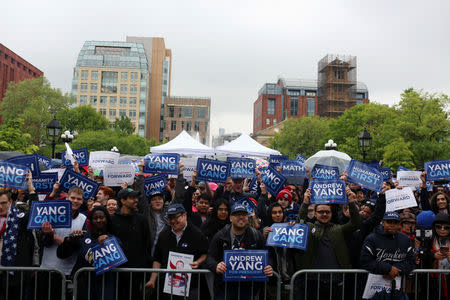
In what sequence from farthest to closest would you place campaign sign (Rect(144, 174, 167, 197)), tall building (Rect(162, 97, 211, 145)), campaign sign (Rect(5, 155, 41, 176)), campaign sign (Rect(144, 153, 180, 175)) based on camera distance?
tall building (Rect(162, 97, 211, 145)) < campaign sign (Rect(144, 153, 180, 175)) < campaign sign (Rect(5, 155, 41, 176)) < campaign sign (Rect(144, 174, 167, 197))

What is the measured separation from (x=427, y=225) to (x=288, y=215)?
7.16 feet

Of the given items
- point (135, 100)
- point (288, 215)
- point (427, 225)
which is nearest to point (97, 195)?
point (288, 215)

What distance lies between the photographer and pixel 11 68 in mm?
83750

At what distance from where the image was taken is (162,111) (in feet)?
427

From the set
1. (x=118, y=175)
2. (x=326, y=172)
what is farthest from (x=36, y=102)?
(x=326, y=172)

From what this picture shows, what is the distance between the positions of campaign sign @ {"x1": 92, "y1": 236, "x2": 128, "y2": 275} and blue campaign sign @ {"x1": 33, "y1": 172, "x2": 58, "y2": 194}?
3.55 meters

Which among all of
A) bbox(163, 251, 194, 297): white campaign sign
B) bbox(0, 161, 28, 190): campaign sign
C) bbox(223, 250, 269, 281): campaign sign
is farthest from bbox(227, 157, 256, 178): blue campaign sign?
bbox(223, 250, 269, 281): campaign sign

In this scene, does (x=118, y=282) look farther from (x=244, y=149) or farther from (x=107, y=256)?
(x=244, y=149)

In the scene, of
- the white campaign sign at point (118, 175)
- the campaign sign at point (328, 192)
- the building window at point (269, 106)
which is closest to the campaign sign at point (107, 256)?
the campaign sign at point (328, 192)

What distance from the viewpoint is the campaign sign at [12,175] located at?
636 cm

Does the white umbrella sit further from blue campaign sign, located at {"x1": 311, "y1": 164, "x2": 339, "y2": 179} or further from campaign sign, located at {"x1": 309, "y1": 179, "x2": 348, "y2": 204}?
campaign sign, located at {"x1": 309, "y1": 179, "x2": 348, "y2": 204}

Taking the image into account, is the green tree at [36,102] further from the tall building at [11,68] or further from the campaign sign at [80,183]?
the campaign sign at [80,183]

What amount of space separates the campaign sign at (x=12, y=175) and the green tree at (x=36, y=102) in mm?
51474

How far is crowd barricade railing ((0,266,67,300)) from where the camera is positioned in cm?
530
